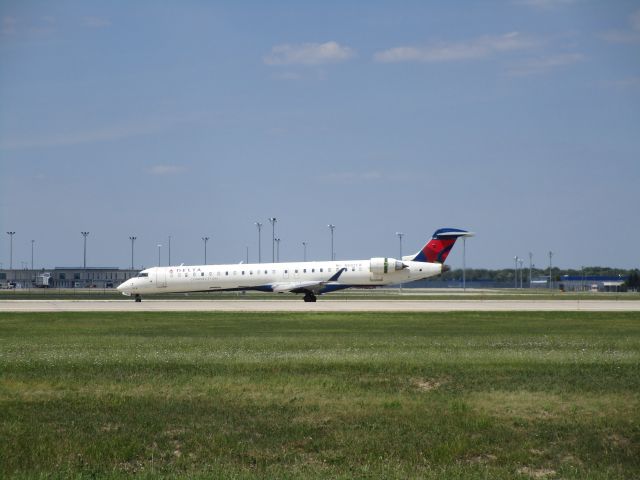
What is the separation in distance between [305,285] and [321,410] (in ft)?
197

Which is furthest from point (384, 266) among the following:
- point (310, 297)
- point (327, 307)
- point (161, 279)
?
point (161, 279)

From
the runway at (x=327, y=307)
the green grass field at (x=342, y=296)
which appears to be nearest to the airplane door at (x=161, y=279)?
the green grass field at (x=342, y=296)

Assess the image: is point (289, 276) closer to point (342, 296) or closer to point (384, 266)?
point (384, 266)

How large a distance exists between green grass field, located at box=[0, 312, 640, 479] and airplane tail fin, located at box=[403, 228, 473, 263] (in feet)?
171

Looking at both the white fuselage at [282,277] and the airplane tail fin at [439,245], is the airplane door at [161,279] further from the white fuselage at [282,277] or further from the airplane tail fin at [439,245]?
the airplane tail fin at [439,245]

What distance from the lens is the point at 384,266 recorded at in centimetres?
7762

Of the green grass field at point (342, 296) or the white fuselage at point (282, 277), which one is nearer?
the white fuselage at point (282, 277)

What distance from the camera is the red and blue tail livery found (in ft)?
265

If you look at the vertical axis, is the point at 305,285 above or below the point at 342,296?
above

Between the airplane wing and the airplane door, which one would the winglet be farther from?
the airplane door

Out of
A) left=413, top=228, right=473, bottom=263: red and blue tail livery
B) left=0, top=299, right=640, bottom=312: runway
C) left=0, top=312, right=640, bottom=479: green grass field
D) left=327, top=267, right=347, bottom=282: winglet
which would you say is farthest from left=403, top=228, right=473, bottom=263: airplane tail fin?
left=0, top=312, right=640, bottom=479: green grass field

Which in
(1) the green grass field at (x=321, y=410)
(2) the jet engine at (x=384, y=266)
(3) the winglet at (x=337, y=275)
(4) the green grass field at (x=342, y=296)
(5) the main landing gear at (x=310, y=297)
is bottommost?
(1) the green grass field at (x=321, y=410)

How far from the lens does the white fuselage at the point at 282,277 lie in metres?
77.7

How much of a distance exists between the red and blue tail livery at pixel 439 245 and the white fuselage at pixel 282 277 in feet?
7.82
